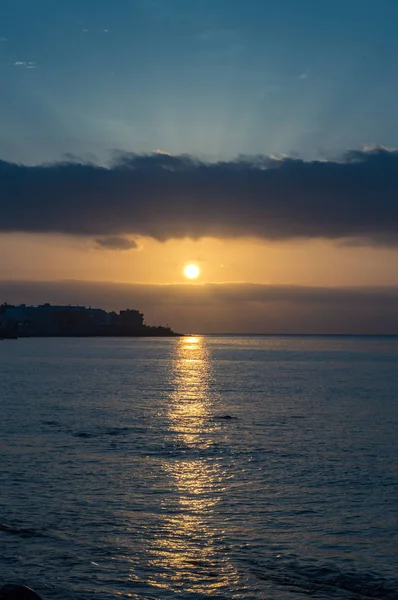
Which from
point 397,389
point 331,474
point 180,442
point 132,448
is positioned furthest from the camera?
point 397,389

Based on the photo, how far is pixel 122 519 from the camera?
2497 cm

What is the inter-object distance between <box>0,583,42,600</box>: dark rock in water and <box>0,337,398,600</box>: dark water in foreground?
63.6 inches

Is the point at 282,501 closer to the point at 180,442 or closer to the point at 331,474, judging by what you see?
the point at 331,474

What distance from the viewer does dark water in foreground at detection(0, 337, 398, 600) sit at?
1930cm

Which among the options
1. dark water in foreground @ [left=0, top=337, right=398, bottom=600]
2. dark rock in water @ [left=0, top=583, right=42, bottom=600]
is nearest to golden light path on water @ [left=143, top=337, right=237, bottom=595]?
dark water in foreground @ [left=0, top=337, right=398, bottom=600]

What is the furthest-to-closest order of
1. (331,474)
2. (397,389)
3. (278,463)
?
(397,389)
(278,463)
(331,474)

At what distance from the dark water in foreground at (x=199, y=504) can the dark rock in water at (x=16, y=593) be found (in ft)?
5.30

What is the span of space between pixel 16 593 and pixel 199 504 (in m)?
12.0

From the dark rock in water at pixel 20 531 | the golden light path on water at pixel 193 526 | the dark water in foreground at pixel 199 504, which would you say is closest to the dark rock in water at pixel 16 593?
the dark water in foreground at pixel 199 504

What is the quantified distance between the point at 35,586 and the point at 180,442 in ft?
82.6

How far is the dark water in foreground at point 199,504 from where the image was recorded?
63.3 ft

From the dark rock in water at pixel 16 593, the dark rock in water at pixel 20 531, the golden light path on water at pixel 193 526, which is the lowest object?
the golden light path on water at pixel 193 526

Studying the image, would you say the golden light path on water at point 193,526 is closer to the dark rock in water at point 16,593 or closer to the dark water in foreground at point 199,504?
the dark water in foreground at point 199,504

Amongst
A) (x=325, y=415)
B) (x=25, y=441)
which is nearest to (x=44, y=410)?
(x=25, y=441)
